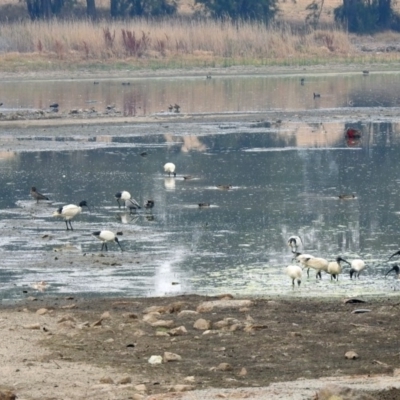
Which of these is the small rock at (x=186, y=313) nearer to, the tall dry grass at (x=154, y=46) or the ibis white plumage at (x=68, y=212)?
the ibis white plumage at (x=68, y=212)

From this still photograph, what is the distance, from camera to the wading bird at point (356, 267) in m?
15.0

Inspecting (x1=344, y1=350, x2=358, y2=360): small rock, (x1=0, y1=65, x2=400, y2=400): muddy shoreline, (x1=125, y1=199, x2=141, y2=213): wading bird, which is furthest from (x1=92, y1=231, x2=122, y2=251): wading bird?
(x1=344, y1=350, x2=358, y2=360): small rock

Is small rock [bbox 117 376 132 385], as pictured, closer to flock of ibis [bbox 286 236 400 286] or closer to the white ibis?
flock of ibis [bbox 286 236 400 286]

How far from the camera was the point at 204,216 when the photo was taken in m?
19.8

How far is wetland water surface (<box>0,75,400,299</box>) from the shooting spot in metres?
15.4

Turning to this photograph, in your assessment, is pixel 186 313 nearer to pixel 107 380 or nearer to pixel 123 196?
pixel 107 380

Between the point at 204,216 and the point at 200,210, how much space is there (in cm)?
60

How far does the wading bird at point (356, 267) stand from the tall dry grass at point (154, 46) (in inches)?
1720

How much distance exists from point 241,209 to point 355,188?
3.01 m

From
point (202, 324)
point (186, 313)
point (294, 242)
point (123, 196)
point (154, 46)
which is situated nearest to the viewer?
point (202, 324)

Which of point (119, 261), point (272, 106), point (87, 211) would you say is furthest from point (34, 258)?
point (272, 106)

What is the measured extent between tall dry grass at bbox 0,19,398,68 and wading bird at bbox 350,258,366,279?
1720 inches

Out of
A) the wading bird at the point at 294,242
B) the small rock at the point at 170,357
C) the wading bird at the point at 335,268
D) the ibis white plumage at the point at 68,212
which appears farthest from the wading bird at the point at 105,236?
the small rock at the point at 170,357

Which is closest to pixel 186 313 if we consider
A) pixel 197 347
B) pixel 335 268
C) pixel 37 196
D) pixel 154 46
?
pixel 197 347
